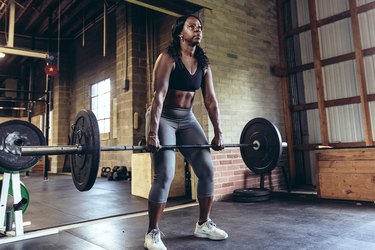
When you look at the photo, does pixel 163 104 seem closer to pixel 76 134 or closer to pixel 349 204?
pixel 76 134

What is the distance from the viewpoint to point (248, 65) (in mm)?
4496

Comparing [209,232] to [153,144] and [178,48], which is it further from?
[178,48]

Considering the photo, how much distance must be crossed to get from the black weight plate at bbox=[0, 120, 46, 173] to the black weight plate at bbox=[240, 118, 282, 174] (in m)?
1.71

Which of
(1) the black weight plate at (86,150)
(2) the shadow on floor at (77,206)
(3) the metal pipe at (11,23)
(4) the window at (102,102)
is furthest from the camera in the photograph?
(4) the window at (102,102)

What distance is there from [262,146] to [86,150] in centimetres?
146

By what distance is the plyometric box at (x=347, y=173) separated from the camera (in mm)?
3240

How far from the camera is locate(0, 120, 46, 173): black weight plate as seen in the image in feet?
7.22

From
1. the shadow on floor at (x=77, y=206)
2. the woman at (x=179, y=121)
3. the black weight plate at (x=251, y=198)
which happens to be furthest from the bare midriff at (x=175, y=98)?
the black weight plate at (x=251, y=198)

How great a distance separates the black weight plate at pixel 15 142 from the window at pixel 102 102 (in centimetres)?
539

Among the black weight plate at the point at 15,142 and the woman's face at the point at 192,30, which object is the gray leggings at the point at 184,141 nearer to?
the woman's face at the point at 192,30

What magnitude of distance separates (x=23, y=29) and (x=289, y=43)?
7.74 meters

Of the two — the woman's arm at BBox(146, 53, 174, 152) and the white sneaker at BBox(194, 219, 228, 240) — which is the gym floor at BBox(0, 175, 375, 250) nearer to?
the white sneaker at BBox(194, 219, 228, 240)

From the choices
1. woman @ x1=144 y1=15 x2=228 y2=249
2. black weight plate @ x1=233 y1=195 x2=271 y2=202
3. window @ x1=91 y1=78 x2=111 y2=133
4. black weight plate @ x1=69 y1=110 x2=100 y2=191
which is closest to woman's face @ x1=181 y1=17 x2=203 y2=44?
woman @ x1=144 y1=15 x2=228 y2=249

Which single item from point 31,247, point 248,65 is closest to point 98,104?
point 248,65
